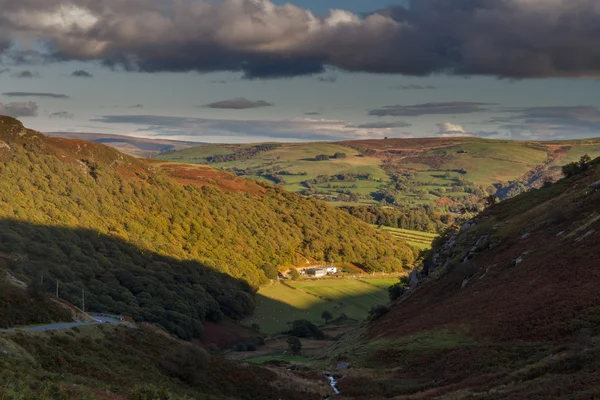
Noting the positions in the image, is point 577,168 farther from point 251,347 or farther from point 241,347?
point 241,347

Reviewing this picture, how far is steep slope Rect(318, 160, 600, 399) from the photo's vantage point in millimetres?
33453

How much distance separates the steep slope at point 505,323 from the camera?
110ft

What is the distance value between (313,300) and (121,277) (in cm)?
5564

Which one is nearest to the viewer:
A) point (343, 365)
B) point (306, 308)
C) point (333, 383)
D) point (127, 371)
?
point (127, 371)

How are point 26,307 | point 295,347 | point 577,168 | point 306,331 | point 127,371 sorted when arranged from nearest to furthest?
1. point 127,371
2. point 26,307
3. point 295,347
4. point 577,168
5. point 306,331

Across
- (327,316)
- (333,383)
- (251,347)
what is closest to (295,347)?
(251,347)

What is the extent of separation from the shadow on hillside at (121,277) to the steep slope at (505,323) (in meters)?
57.7

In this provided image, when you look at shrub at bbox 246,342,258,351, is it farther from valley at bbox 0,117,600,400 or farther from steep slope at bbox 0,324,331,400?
steep slope at bbox 0,324,331,400

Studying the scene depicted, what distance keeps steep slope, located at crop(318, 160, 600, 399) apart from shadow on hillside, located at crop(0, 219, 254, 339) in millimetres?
57693

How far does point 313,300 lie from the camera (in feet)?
552

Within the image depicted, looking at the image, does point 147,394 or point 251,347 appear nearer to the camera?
point 147,394

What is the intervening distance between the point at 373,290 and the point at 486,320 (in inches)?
5504

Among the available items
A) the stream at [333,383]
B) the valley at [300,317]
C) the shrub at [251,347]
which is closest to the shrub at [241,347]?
the valley at [300,317]

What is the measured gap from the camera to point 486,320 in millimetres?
50719
